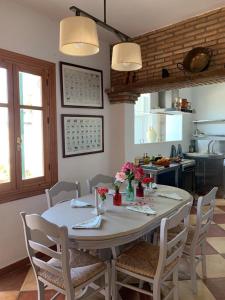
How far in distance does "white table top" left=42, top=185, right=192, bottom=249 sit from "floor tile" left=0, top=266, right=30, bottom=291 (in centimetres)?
83

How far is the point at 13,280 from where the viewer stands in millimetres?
2350

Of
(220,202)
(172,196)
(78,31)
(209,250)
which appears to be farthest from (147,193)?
(220,202)

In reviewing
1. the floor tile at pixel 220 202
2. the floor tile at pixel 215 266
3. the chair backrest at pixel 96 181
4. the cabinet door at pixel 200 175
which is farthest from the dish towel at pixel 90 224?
the cabinet door at pixel 200 175

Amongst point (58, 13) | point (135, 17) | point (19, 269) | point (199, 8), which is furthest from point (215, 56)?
point (19, 269)

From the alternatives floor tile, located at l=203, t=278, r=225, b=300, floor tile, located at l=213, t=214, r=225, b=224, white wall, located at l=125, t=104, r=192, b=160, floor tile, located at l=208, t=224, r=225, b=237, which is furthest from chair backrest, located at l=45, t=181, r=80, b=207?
floor tile, located at l=213, t=214, r=225, b=224

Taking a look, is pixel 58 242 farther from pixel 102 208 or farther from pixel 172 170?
pixel 172 170

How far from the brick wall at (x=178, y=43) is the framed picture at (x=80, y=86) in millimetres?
342

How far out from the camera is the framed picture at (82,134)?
2.97 meters

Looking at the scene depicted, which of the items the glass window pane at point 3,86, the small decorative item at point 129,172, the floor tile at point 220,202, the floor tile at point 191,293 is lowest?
the floor tile at point 191,293

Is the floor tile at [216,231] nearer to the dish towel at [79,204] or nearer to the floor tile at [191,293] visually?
the floor tile at [191,293]

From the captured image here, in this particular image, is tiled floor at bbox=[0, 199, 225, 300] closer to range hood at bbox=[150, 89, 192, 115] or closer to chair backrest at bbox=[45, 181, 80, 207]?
chair backrest at bbox=[45, 181, 80, 207]

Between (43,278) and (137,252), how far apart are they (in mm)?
680

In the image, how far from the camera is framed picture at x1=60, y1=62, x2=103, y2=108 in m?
2.92

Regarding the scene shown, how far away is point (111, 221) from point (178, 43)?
2147 millimetres
